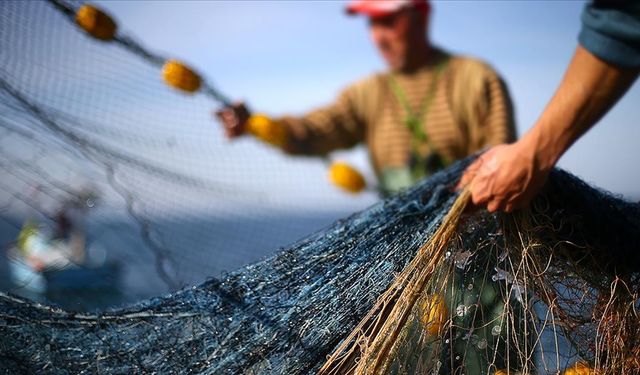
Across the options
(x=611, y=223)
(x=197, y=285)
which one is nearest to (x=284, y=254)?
(x=197, y=285)

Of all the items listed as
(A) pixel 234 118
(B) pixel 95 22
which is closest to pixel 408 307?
(A) pixel 234 118

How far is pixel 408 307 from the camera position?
7.06ft

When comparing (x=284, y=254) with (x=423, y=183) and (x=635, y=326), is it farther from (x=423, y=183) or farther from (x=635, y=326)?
(x=635, y=326)

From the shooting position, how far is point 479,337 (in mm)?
2350

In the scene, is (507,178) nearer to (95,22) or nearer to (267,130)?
(267,130)

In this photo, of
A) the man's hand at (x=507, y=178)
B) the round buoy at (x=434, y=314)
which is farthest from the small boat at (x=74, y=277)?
the man's hand at (x=507, y=178)

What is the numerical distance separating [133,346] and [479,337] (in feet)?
2.94

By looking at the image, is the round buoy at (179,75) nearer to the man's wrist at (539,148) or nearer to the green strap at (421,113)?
the green strap at (421,113)

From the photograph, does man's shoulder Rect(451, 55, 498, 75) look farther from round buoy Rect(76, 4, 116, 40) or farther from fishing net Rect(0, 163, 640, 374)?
round buoy Rect(76, 4, 116, 40)

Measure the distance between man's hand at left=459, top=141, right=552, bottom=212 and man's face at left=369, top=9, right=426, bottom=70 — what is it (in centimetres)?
120

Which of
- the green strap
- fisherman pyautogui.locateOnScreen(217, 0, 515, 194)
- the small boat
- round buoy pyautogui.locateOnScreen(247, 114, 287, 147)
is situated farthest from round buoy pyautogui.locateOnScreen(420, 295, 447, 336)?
the small boat

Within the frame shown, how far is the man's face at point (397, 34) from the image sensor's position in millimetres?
3404

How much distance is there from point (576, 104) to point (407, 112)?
4.67 ft

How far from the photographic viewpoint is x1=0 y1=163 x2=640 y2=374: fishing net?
87.2 inches
